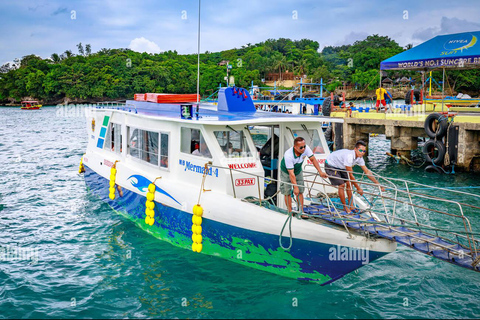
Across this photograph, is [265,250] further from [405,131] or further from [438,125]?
[405,131]

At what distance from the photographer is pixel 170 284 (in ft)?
28.2

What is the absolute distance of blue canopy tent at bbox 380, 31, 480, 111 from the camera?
2015cm

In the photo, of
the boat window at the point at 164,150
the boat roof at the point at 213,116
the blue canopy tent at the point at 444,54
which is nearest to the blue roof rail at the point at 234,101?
the boat roof at the point at 213,116

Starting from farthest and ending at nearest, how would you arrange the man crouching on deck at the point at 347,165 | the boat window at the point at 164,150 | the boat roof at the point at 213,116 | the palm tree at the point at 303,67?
1. the palm tree at the point at 303,67
2. the boat window at the point at 164,150
3. the boat roof at the point at 213,116
4. the man crouching on deck at the point at 347,165

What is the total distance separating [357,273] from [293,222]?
237cm

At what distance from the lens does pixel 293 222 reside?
7586 mm

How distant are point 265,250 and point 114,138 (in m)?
6.69

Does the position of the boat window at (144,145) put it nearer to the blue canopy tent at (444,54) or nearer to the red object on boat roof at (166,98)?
the red object on boat roof at (166,98)

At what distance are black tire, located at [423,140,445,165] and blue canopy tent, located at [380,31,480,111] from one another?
10.9ft

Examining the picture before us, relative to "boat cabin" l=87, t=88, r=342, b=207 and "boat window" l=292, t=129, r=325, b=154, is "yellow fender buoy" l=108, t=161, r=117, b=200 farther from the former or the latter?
"boat window" l=292, t=129, r=325, b=154

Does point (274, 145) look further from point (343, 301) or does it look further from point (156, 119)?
point (343, 301)

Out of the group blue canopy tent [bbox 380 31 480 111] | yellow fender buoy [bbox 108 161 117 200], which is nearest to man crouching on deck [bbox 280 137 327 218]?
yellow fender buoy [bbox 108 161 117 200]

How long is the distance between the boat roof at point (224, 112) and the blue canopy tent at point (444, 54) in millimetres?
13097

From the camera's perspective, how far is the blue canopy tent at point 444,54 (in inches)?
793
